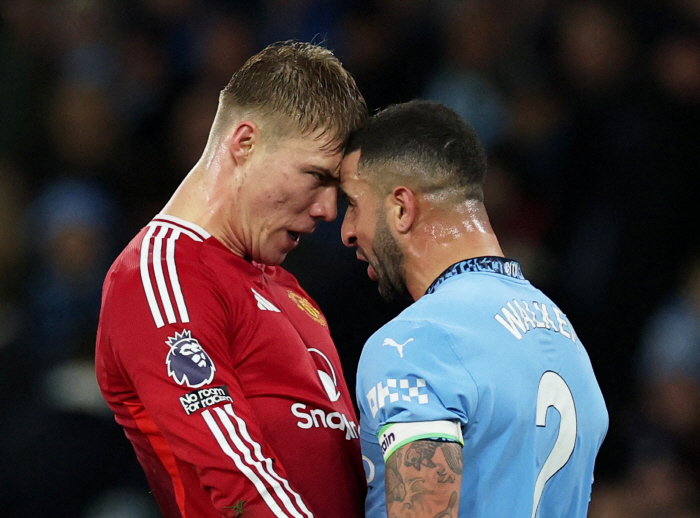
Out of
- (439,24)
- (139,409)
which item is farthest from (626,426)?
(139,409)

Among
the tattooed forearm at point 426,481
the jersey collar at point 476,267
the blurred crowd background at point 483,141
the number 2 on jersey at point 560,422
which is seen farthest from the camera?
the blurred crowd background at point 483,141

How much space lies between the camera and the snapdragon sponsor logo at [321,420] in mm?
2488

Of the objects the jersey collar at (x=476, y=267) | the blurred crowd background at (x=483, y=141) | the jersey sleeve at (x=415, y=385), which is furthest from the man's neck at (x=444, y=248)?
the blurred crowd background at (x=483, y=141)

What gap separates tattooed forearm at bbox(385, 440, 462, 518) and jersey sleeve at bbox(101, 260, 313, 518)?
38cm

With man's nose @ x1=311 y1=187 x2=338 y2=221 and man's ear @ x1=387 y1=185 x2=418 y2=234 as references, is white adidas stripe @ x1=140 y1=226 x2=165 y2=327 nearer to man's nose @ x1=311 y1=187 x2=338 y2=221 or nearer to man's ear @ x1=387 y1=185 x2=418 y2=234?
man's nose @ x1=311 y1=187 x2=338 y2=221

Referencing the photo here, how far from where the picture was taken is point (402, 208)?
2482mm

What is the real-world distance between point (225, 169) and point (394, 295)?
612mm

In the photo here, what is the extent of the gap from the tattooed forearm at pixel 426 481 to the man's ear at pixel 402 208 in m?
0.70

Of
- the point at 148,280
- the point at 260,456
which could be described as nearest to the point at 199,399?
the point at 260,456

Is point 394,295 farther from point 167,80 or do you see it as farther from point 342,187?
point 167,80

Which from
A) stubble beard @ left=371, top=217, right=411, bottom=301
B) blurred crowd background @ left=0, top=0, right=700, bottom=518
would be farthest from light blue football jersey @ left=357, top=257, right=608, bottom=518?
blurred crowd background @ left=0, top=0, right=700, bottom=518

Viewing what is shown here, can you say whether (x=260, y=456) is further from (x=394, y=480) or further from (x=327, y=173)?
(x=327, y=173)

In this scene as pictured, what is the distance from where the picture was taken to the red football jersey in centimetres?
221

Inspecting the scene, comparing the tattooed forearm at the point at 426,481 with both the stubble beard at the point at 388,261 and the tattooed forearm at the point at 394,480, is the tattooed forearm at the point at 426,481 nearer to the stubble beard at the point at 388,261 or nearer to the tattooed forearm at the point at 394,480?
the tattooed forearm at the point at 394,480
